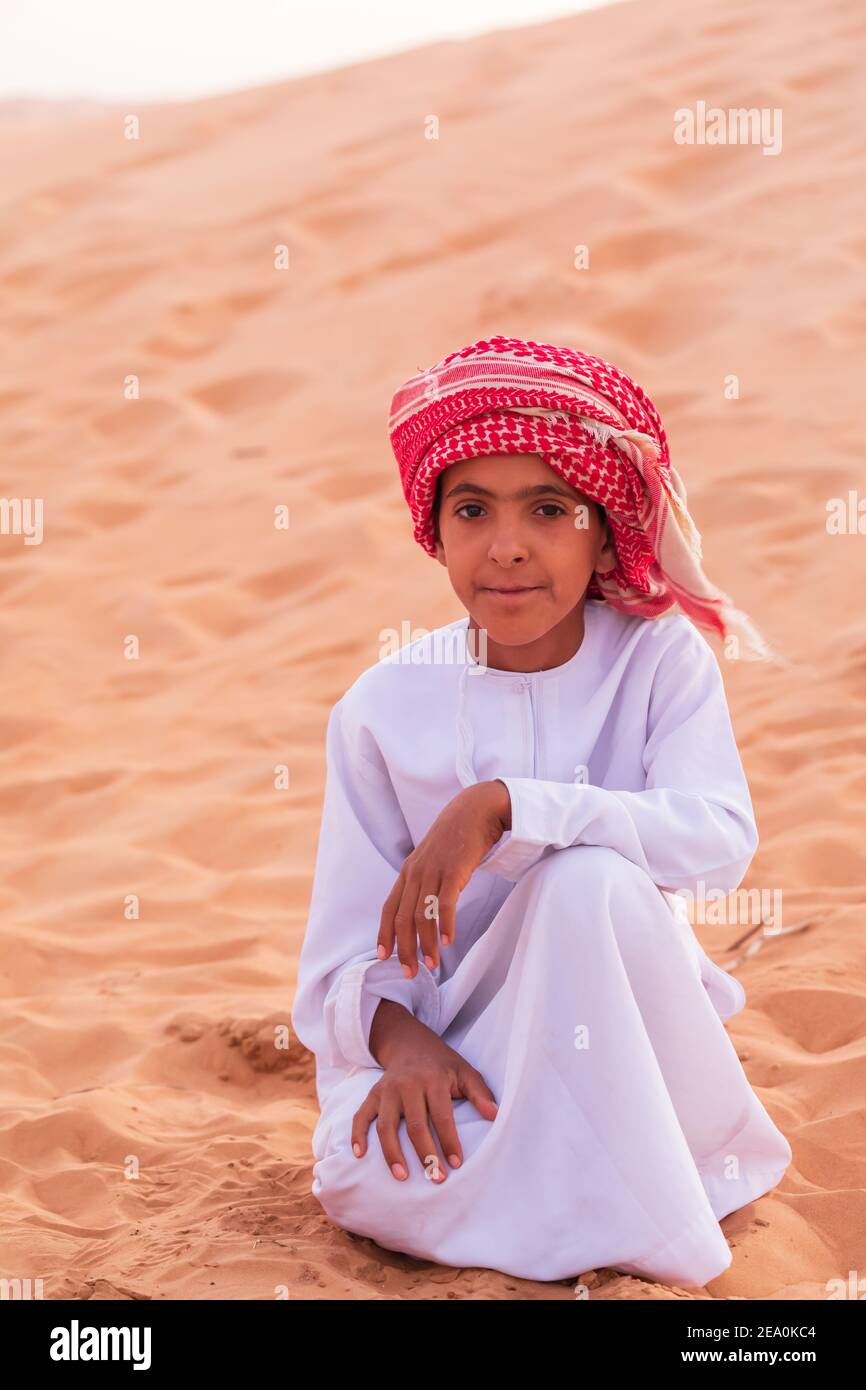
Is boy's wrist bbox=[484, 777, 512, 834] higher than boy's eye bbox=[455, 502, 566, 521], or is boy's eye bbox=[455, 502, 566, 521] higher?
boy's eye bbox=[455, 502, 566, 521]

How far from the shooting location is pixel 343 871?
269cm

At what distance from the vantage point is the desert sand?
2984 millimetres

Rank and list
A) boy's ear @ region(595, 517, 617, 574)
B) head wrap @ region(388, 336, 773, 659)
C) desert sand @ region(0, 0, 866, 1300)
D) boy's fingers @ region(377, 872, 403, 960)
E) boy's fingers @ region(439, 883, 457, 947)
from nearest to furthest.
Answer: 1. boy's fingers @ region(439, 883, 457, 947)
2. boy's fingers @ region(377, 872, 403, 960)
3. head wrap @ region(388, 336, 773, 659)
4. boy's ear @ region(595, 517, 617, 574)
5. desert sand @ region(0, 0, 866, 1300)

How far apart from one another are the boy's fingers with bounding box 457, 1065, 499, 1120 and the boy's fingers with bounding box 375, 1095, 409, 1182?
102 millimetres

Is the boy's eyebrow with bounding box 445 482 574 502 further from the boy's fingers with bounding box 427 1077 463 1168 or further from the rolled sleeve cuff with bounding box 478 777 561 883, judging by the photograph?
the boy's fingers with bounding box 427 1077 463 1168

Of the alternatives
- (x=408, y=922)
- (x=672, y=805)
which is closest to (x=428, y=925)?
(x=408, y=922)

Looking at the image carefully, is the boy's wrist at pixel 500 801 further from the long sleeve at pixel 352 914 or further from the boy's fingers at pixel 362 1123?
the boy's fingers at pixel 362 1123

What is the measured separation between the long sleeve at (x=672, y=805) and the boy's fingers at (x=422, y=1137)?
36cm

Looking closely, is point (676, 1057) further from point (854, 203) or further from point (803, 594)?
point (854, 203)

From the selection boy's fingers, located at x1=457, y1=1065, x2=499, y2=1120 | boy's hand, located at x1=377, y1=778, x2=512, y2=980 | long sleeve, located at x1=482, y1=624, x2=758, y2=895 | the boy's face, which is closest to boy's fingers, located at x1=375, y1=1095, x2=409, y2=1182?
boy's fingers, located at x1=457, y1=1065, x2=499, y2=1120

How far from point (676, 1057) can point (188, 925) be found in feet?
6.48

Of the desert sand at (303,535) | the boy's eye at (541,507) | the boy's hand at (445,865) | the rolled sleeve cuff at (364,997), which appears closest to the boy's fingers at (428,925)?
the boy's hand at (445,865)
